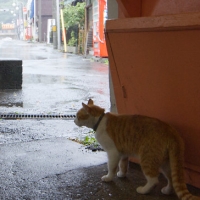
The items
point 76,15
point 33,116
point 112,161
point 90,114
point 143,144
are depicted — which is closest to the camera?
point 143,144

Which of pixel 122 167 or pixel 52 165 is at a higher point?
pixel 122 167

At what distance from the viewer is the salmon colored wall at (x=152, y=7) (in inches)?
127

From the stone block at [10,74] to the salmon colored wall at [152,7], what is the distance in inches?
228

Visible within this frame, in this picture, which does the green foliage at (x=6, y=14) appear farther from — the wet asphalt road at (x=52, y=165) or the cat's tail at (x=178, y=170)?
the cat's tail at (x=178, y=170)

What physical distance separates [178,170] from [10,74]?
7.03 meters

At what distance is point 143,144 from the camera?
3082 mm

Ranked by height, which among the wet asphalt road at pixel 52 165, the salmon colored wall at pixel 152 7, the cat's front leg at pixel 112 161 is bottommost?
the wet asphalt road at pixel 52 165

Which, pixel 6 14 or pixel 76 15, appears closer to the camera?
pixel 76 15

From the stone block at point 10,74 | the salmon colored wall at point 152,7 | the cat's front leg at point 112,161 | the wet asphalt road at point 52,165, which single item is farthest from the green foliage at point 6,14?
the cat's front leg at point 112,161

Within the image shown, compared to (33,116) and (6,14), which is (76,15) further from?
(6,14)

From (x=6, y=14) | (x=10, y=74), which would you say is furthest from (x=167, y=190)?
(x=6, y=14)

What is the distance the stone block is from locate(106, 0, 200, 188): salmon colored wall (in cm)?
595

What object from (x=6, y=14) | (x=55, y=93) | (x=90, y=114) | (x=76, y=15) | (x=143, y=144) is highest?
(x=6, y=14)

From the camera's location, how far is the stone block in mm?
9164
